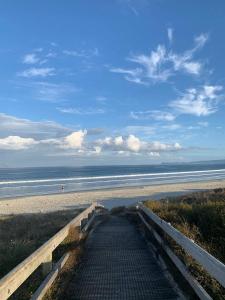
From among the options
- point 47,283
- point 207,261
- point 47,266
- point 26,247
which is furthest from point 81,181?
point 207,261

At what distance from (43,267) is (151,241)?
4.42m

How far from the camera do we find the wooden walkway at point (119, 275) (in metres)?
6.19

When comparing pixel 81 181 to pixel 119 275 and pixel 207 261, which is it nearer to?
pixel 119 275

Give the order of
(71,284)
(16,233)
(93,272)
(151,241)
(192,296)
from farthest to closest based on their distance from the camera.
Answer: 1. (16,233)
2. (151,241)
3. (93,272)
4. (71,284)
5. (192,296)

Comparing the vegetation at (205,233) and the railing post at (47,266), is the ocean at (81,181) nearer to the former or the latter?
the vegetation at (205,233)

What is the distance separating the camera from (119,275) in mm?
7301

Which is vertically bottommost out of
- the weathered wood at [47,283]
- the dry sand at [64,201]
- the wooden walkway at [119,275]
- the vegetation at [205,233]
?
the dry sand at [64,201]

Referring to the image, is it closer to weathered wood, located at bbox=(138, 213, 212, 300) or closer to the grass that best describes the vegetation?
weathered wood, located at bbox=(138, 213, 212, 300)

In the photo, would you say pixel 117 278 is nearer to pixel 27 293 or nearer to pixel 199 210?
pixel 27 293

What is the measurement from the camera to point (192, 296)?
5645 mm

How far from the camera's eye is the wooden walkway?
6.19m

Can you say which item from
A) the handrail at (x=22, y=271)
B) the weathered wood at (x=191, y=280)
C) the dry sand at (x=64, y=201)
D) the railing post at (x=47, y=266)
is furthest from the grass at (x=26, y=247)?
the dry sand at (x=64, y=201)

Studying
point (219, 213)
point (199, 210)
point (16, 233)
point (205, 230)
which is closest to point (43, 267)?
point (205, 230)

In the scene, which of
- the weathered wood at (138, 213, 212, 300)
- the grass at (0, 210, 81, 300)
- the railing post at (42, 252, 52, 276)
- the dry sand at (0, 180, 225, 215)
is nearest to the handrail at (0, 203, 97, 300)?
the railing post at (42, 252, 52, 276)
